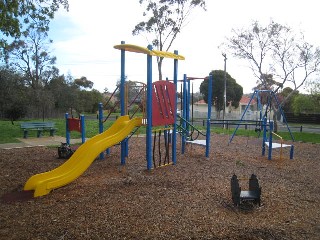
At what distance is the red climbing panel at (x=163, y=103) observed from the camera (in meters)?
7.14

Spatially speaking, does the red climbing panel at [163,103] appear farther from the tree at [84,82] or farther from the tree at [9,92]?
the tree at [84,82]

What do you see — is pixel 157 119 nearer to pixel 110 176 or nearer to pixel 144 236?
pixel 110 176

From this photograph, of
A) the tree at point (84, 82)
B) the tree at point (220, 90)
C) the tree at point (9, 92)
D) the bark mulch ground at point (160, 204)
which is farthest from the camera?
the tree at point (84, 82)

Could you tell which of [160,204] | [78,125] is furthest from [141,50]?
[160,204]

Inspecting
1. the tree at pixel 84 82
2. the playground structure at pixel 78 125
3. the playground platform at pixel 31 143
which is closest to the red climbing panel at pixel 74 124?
the playground structure at pixel 78 125

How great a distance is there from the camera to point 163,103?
24.3 feet

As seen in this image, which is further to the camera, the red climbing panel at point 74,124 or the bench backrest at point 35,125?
the bench backrest at point 35,125

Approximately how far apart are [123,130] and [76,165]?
4.59ft

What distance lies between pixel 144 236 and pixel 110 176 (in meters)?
3.04

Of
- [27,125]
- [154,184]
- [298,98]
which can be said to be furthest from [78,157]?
[298,98]

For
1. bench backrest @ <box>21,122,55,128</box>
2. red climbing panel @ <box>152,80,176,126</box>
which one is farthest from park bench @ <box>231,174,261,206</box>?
bench backrest @ <box>21,122,55,128</box>

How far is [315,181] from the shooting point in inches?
267

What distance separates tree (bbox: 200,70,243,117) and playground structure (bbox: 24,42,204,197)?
3144cm

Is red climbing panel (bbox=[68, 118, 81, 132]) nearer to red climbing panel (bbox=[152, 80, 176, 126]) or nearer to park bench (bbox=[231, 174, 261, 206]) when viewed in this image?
red climbing panel (bbox=[152, 80, 176, 126])
